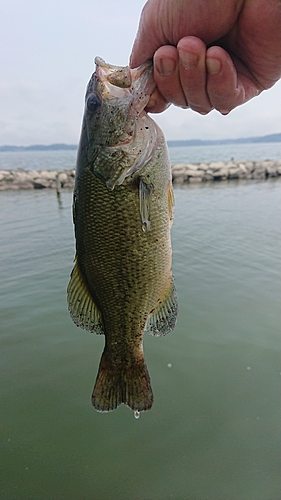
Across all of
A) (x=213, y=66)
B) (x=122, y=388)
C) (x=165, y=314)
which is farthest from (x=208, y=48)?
(x=122, y=388)

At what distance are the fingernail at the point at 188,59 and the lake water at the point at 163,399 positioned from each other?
393cm

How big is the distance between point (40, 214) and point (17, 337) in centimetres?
1086

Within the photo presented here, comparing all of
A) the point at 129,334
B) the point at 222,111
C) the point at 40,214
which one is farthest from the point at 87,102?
the point at 40,214

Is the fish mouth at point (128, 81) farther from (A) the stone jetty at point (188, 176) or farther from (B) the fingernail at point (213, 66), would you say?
(A) the stone jetty at point (188, 176)

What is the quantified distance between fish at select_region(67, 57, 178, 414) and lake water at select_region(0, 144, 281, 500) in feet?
7.55

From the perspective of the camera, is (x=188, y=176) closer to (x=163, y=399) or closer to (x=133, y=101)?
(x=163, y=399)

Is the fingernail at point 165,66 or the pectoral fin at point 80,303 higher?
the fingernail at point 165,66

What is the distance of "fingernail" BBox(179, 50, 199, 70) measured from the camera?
1833mm

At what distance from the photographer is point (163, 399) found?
16.8 ft

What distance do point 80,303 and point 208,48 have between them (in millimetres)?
1578

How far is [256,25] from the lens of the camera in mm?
1827

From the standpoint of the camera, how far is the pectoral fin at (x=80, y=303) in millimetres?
2312

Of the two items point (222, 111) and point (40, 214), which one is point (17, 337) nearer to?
point (222, 111)

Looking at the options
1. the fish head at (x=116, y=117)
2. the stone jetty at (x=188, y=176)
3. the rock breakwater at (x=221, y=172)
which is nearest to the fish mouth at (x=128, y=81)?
the fish head at (x=116, y=117)
